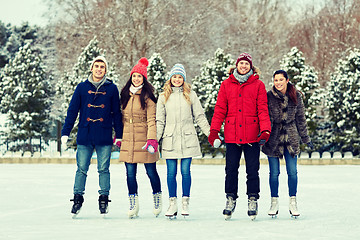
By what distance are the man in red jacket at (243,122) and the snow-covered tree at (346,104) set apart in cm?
1449

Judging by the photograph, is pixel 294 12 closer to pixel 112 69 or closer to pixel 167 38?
pixel 167 38

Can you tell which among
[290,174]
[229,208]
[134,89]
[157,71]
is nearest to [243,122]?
[290,174]

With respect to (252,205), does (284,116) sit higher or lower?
higher

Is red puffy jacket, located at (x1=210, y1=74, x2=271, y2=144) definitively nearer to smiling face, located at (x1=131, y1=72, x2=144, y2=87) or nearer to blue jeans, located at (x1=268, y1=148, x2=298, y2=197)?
blue jeans, located at (x1=268, y1=148, x2=298, y2=197)

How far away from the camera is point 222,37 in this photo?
31844mm

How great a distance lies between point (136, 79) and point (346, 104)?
1502 centimetres

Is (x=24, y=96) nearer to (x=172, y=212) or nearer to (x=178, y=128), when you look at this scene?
(x=178, y=128)

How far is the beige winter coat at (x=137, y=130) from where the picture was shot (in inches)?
→ 306

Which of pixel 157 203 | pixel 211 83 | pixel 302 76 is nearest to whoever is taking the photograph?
pixel 157 203

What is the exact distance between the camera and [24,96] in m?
24.2

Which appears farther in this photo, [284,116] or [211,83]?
[211,83]

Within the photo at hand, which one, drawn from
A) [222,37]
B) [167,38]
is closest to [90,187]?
[167,38]

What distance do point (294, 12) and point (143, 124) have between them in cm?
4038

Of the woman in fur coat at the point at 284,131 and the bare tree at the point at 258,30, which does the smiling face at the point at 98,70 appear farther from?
the bare tree at the point at 258,30
